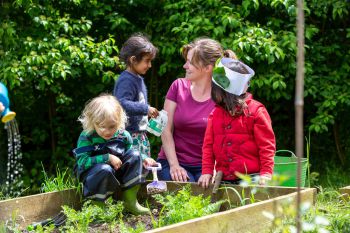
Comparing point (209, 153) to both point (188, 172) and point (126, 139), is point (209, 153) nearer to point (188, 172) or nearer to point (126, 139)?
point (126, 139)

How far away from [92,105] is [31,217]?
652 mm

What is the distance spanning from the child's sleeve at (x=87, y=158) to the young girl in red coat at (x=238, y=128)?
0.55 meters

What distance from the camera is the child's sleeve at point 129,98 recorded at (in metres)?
3.54

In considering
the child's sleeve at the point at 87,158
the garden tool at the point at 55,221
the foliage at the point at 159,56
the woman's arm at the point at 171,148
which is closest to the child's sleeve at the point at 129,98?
the woman's arm at the point at 171,148

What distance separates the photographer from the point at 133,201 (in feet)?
10.4

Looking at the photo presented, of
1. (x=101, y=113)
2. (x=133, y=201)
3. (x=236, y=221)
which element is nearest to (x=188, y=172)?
(x=133, y=201)

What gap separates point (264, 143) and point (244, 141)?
108 millimetres

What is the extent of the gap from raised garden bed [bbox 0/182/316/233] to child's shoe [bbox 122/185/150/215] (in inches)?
9.4

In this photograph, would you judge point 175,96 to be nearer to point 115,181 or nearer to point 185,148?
point 185,148

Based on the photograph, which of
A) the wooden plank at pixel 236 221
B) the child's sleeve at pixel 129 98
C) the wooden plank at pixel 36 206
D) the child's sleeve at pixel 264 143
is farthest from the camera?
the child's sleeve at pixel 129 98

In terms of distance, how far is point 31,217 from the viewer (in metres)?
3.07

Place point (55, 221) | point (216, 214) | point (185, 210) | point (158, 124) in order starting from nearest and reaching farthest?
point (216, 214) < point (185, 210) < point (55, 221) < point (158, 124)

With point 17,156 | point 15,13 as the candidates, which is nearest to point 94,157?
point 15,13

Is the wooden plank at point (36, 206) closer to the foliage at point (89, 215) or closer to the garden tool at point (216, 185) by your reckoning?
the foliage at point (89, 215)
